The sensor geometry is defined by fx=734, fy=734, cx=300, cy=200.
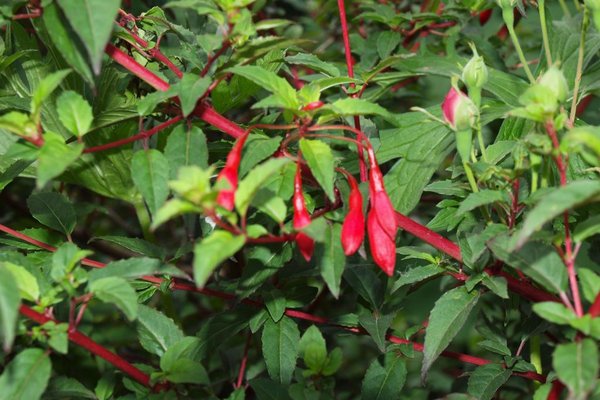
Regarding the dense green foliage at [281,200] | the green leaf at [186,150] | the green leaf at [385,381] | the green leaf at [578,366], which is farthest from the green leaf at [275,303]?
the green leaf at [578,366]

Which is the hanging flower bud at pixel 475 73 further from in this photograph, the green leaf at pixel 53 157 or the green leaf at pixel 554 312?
the green leaf at pixel 53 157

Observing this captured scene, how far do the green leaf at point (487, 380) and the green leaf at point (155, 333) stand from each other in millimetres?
284

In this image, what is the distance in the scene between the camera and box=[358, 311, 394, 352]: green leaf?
0.70 metres

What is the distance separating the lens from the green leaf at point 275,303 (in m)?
0.72

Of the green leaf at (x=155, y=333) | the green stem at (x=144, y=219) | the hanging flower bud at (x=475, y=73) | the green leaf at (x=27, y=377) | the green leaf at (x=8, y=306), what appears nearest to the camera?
the green leaf at (x=8, y=306)

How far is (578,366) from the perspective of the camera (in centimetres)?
43

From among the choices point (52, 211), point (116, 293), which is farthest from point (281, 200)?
point (52, 211)

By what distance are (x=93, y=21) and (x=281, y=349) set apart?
37cm

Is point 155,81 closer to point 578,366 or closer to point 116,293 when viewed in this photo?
point 116,293

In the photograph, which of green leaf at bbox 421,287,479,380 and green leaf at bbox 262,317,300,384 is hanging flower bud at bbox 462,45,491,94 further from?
green leaf at bbox 262,317,300,384

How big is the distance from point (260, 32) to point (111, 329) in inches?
24.2

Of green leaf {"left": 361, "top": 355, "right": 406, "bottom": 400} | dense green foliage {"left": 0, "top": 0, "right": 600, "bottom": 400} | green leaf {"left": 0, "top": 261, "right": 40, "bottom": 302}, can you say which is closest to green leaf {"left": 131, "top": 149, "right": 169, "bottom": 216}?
dense green foliage {"left": 0, "top": 0, "right": 600, "bottom": 400}

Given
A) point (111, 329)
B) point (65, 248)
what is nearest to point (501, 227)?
point (65, 248)

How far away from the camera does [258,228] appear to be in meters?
0.48
